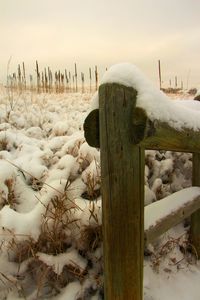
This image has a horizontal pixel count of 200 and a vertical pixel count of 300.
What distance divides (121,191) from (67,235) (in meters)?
0.77

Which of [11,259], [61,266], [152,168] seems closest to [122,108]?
[61,266]

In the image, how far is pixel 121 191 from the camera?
4.62ft

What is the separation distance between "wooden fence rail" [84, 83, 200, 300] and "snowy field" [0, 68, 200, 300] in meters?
0.42

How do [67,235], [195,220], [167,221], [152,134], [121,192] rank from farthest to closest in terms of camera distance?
[195,220] → [67,235] → [167,221] → [121,192] → [152,134]

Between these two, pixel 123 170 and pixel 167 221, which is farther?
pixel 167 221

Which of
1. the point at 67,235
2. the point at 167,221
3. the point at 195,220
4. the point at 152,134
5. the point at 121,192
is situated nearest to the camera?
the point at 152,134

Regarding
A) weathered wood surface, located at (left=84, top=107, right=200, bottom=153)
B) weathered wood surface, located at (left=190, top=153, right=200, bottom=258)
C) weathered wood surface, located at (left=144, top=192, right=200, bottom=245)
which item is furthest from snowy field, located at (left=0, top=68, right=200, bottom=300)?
weathered wood surface, located at (left=84, top=107, right=200, bottom=153)

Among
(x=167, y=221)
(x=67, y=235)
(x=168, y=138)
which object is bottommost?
(x=67, y=235)

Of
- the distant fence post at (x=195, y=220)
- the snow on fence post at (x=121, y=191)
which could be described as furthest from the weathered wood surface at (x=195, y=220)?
the snow on fence post at (x=121, y=191)

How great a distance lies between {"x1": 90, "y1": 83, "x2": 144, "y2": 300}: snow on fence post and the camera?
1325mm

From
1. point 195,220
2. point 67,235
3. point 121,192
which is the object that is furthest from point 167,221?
point 195,220

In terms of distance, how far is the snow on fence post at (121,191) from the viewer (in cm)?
133

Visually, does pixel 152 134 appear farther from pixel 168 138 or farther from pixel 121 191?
pixel 121 191

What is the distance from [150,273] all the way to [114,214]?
0.97 meters
